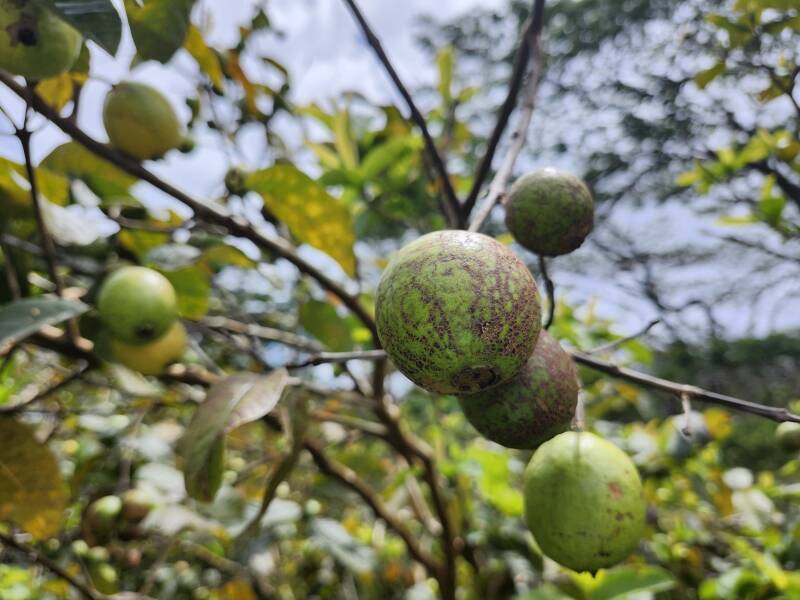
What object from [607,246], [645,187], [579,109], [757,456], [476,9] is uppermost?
[476,9]

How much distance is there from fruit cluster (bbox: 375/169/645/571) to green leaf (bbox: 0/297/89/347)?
1.28ft

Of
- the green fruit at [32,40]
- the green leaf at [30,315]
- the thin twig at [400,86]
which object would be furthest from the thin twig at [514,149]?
the green fruit at [32,40]

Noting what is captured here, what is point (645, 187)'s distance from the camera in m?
12.5

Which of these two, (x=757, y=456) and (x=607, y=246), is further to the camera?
(x=607, y=246)

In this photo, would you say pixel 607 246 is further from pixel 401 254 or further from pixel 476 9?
pixel 401 254

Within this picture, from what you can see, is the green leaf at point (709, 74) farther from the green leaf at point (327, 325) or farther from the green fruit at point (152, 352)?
the green fruit at point (152, 352)

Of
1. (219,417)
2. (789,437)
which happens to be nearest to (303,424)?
(219,417)

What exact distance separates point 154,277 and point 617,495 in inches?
33.9

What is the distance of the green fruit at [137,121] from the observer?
3.34 ft

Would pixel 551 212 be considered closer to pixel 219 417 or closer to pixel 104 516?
pixel 219 417

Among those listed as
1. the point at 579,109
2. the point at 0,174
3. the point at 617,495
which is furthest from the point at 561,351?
the point at 579,109

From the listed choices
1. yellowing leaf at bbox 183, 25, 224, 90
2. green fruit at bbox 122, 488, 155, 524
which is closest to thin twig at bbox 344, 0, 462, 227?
yellowing leaf at bbox 183, 25, 224, 90

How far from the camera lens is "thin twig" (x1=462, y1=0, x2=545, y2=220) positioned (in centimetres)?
87

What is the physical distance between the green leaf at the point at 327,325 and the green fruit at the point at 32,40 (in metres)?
0.79
